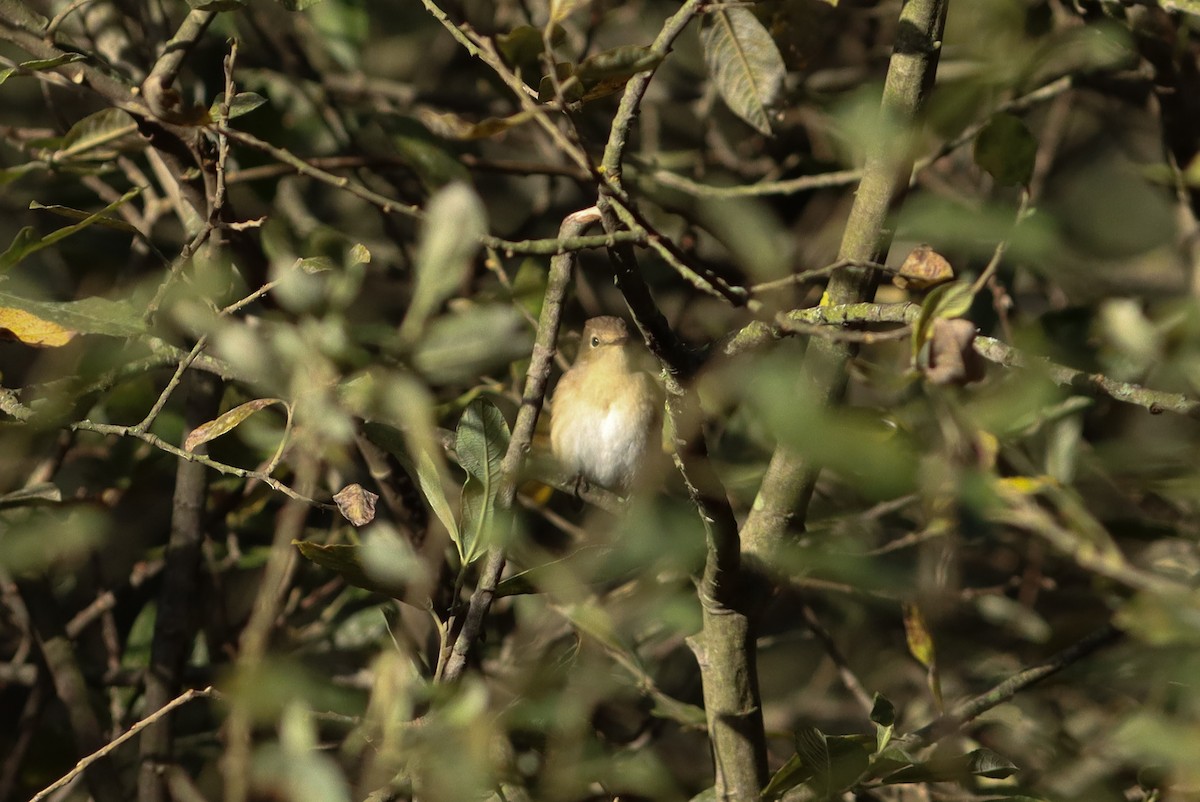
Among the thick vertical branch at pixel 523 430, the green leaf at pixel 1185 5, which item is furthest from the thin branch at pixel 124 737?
the green leaf at pixel 1185 5

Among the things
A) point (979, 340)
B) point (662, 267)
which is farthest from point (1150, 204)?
point (979, 340)

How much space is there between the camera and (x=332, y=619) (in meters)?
3.11

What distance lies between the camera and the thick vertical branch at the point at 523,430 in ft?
5.35

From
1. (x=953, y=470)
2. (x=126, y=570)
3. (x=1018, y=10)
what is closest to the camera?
(x=953, y=470)

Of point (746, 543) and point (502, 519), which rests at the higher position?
point (502, 519)

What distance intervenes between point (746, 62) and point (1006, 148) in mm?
568

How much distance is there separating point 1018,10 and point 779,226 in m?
1.20

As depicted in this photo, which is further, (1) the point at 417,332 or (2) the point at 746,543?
(2) the point at 746,543

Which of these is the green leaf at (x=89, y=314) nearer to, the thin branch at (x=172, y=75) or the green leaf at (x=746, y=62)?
the thin branch at (x=172, y=75)

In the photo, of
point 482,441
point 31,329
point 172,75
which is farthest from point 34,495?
point 482,441

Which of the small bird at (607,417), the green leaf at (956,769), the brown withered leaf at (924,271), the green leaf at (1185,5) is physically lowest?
the small bird at (607,417)

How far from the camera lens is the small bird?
11.7ft

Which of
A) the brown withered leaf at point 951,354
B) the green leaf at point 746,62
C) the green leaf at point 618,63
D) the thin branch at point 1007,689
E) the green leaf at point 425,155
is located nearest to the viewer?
the brown withered leaf at point 951,354

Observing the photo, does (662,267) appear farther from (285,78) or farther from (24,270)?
(24,270)
